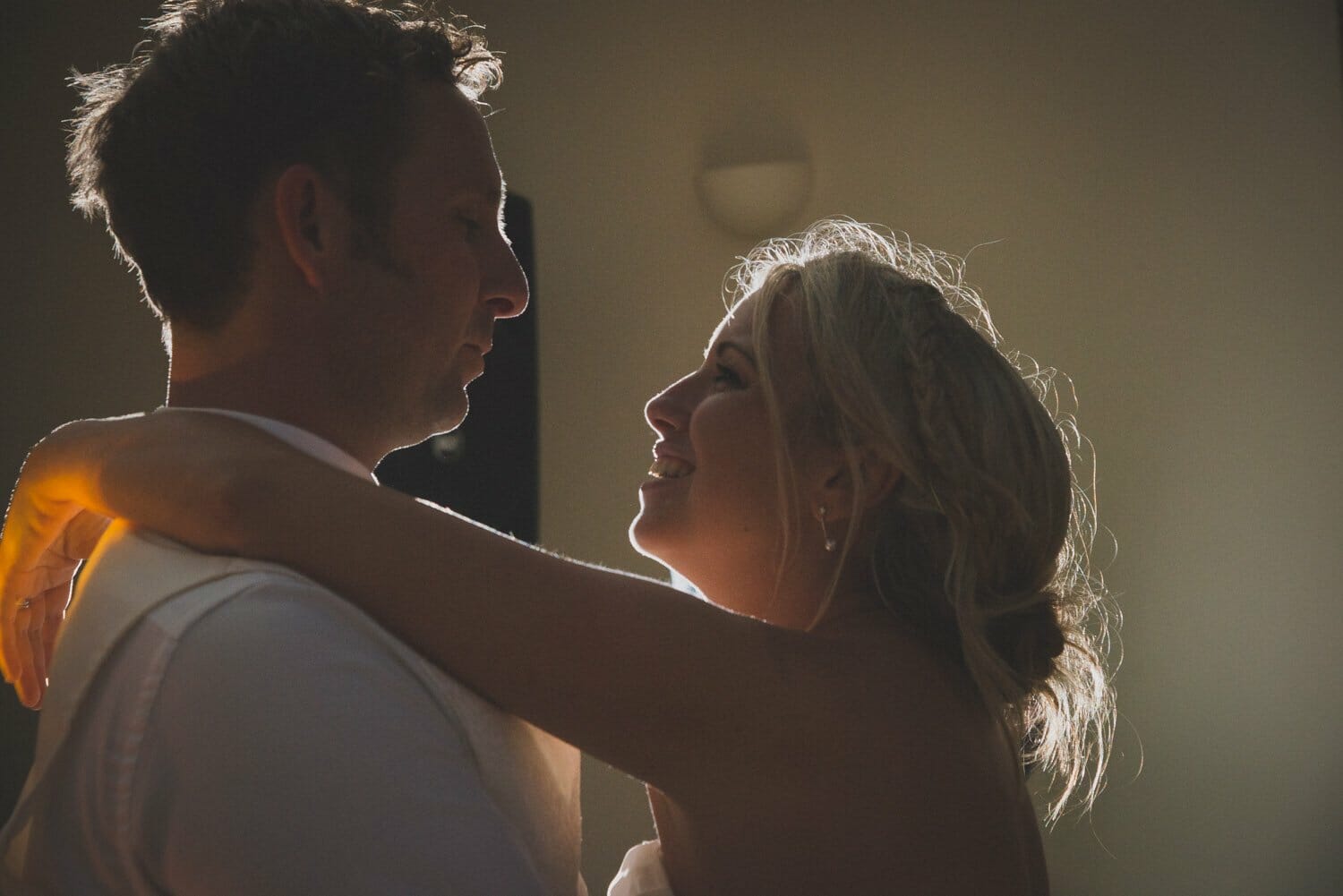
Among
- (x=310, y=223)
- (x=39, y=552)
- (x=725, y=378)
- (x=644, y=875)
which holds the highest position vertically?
(x=310, y=223)

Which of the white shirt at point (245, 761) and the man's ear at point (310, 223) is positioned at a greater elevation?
the man's ear at point (310, 223)

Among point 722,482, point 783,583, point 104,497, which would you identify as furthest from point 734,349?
point 104,497

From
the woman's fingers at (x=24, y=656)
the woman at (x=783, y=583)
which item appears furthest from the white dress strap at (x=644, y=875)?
the woman's fingers at (x=24, y=656)

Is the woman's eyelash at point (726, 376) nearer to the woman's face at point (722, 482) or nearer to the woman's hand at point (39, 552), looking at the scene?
the woman's face at point (722, 482)

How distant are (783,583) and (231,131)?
74 centimetres

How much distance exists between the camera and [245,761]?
76 centimetres

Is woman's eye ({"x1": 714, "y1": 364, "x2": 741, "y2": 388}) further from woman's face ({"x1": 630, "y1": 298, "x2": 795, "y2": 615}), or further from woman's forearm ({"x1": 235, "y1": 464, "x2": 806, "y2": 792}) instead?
woman's forearm ({"x1": 235, "y1": 464, "x2": 806, "y2": 792})

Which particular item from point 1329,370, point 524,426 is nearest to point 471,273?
point 524,426

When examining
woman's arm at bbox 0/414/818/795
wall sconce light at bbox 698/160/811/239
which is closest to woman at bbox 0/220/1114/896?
woman's arm at bbox 0/414/818/795

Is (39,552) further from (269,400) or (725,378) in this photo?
(725,378)

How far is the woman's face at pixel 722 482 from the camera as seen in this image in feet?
4.25

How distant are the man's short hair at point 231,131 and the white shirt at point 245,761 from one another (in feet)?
1.27

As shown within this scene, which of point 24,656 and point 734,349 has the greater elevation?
point 734,349

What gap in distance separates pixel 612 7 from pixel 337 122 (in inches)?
97.8
